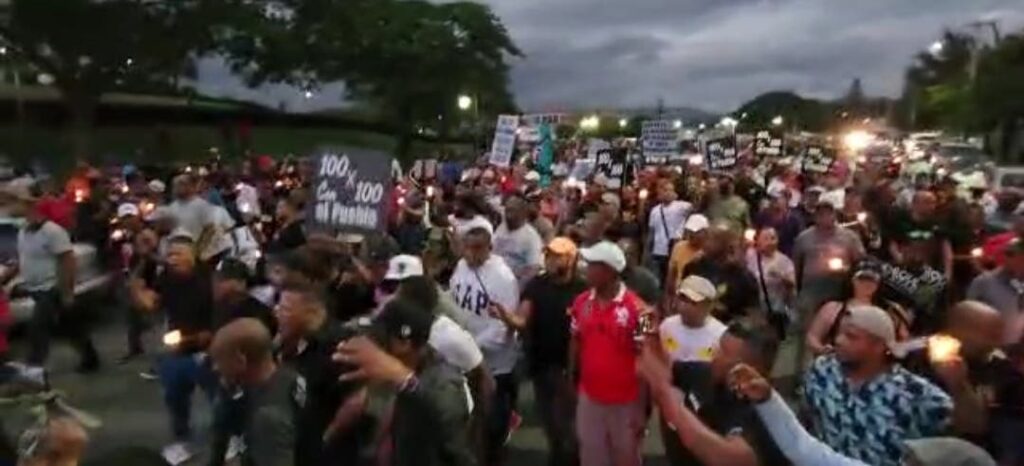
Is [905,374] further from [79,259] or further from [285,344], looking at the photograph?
[79,259]

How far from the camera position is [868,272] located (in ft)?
25.2

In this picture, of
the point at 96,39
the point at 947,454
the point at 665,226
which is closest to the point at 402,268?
the point at 947,454

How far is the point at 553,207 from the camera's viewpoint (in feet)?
54.1

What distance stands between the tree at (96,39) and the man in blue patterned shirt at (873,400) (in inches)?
1565

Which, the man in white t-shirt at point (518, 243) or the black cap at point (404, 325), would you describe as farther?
the man in white t-shirt at point (518, 243)

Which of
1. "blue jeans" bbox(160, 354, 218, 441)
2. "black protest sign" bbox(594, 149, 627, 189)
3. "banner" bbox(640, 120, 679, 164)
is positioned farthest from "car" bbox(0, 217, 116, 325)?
"banner" bbox(640, 120, 679, 164)

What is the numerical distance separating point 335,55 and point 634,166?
3166 cm

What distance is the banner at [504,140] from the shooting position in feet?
62.0

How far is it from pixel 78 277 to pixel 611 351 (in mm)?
8115

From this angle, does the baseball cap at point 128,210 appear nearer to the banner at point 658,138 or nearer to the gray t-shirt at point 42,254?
the gray t-shirt at point 42,254

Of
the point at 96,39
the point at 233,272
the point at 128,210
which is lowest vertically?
the point at 128,210

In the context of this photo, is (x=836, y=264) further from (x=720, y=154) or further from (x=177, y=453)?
(x=720, y=154)

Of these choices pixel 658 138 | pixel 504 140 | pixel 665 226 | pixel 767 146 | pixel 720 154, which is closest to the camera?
pixel 665 226

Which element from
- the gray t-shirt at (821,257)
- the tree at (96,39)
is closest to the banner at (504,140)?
the gray t-shirt at (821,257)
